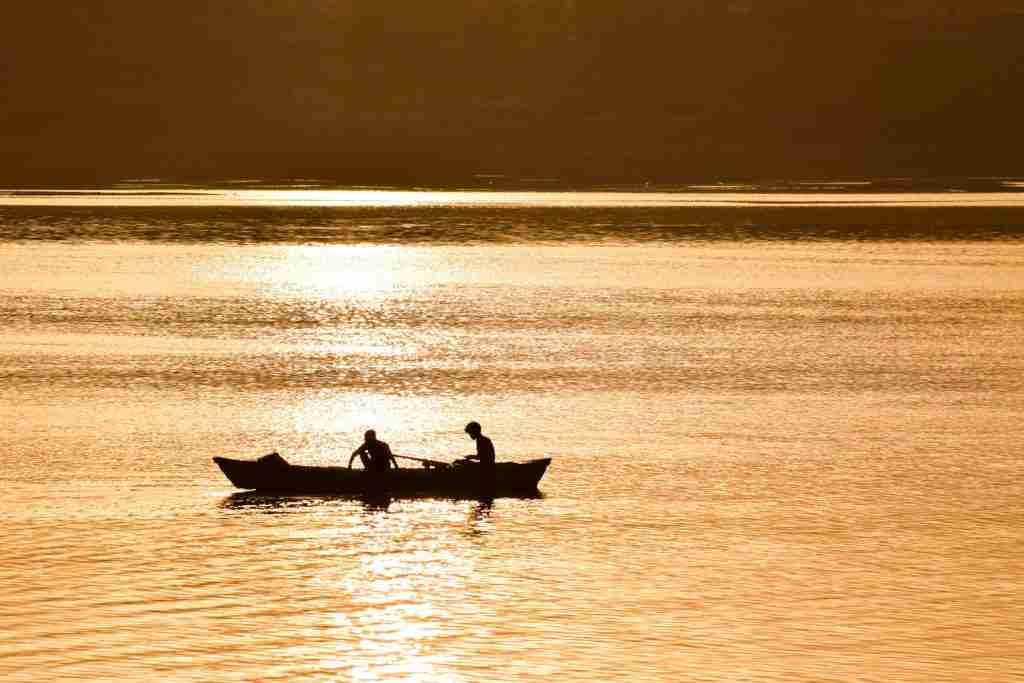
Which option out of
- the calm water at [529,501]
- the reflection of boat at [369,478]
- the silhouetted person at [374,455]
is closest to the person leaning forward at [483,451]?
the reflection of boat at [369,478]

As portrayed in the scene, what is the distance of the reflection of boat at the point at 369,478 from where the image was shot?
3844 centimetres

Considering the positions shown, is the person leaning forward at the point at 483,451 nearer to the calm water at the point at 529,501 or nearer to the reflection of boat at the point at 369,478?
the reflection of boat at the point at 369,478

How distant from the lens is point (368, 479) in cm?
3822

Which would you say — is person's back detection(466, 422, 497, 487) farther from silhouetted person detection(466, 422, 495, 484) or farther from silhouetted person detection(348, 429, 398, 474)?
silhouetted person detection(348, 429, 398, 474)

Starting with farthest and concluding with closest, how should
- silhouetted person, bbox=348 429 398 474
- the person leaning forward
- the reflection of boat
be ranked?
1. the person leaning forward
2. the reflection of boat
3. silhouetted person, bbox=348 429 398 474

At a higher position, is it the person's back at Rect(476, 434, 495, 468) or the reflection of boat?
the person's back at Rect(476, 434, 495, 468)

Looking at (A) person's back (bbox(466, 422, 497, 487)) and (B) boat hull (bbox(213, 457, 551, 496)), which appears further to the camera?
(A) person's back (bbox(466, 422, 497, 487))

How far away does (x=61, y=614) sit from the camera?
2838 cm

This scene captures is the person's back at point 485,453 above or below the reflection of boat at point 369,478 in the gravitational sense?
above

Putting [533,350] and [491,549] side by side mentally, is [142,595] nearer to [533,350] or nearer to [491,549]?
[491,549]

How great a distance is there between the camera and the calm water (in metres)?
27.2

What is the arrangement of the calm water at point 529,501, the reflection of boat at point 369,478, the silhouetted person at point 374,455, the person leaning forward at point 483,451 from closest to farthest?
the calm water at point 529,501 < the silhouetted person at point 374,455 < the reflection of boat at point 369,478 < the person leaning forward at point 483,451

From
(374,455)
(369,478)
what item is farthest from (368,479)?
(374,455)

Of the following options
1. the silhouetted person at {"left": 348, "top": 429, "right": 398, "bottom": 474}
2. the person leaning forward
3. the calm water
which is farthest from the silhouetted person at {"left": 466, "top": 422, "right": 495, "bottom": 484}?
the silhouetted person at {"left": 348, "top": 429, "right": 398, "bottom": 474}
